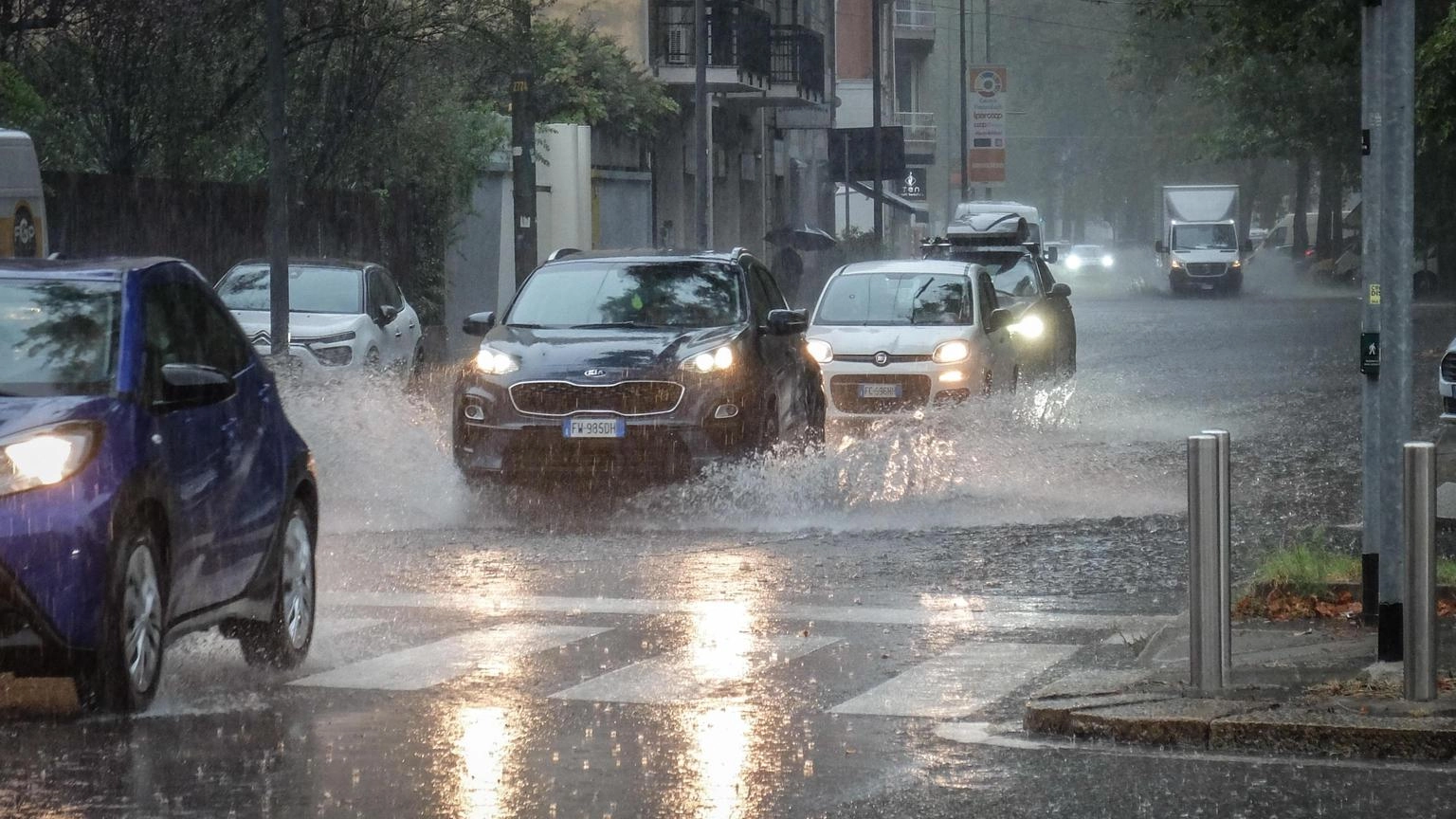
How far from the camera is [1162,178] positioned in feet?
381

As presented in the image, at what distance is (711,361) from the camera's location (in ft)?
48.9

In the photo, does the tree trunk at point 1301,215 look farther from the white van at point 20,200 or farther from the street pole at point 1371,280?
the street pole at point 1371,280

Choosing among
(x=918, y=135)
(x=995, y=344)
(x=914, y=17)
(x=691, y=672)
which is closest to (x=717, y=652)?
(x=691, y=672)

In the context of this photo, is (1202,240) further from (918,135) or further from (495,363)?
(495,363)

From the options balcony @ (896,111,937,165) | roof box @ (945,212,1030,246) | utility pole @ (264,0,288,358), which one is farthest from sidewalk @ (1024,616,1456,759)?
balcony @ (896,111,937,165)

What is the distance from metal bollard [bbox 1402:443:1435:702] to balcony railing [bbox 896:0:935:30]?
81.2 meters

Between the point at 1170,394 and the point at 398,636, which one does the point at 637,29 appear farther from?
the point at 398,636

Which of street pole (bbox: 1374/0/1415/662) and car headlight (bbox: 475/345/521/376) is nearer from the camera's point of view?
street pole (bbox: 1374/0/1415/662)

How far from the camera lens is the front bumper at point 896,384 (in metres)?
21.3

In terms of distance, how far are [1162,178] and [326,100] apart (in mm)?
89075

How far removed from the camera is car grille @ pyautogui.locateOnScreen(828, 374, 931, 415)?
838 inches

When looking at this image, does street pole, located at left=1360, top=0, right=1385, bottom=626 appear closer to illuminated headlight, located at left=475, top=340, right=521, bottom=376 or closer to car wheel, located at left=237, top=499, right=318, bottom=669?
car wheel, located at left=237, top=499, right=318, bottom=669

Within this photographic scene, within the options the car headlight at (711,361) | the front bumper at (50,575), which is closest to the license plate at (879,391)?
the car headlight at (711,361)

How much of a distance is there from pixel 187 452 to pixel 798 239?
151 feet
